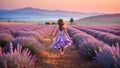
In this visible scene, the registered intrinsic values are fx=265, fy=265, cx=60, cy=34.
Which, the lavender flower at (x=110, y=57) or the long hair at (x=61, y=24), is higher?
the long hair at (x=61, y=24)

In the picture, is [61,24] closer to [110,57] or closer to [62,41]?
[62,41]

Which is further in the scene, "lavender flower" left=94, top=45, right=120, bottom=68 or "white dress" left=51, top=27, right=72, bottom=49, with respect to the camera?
"white dress" left=51, top=27, right=72, bottom=49

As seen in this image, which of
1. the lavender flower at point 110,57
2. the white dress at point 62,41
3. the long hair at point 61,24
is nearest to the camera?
the lavender flower at point 110,57

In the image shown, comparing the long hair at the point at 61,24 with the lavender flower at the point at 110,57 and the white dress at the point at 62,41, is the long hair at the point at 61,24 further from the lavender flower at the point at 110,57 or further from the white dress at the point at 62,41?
the lavender flower at the point at 110,57

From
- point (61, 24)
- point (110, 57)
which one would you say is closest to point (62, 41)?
point (61, 24)

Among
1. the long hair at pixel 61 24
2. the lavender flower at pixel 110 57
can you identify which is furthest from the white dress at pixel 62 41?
the lavender flower at pixel 110 57

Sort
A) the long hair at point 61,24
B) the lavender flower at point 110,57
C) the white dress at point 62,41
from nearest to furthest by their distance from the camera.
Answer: the lavender flower at point 110,57 → the long hair at point 61,24 → the white dress at point 62,41

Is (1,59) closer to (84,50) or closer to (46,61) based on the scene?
(46,61)

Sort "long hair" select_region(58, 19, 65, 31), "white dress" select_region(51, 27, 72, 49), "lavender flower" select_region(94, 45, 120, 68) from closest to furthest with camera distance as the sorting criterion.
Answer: "lavender flower" select_region(94, 45, 120, 68)
"long hair" select_region(58, 19, 65, 31)
"white dress" select_region(51, 27, 72, 49)

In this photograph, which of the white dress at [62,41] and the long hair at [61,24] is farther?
the white dress at [62,41]

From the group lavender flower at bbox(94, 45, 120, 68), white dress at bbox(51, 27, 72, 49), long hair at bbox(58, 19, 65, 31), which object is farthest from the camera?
white dress at bbox(51, 27, 72, 49)

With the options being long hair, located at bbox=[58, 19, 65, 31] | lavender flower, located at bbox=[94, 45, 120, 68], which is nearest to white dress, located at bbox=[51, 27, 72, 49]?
long hair, located at bbox=[58, 19, 65, 31]

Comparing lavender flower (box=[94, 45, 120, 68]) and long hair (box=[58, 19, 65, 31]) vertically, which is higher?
long hair (box=[58, 19, 65, 31])

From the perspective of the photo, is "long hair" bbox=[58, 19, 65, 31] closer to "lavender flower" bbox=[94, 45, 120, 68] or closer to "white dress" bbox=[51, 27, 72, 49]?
"white dress" bbox=[51, 27, 72, 49]
